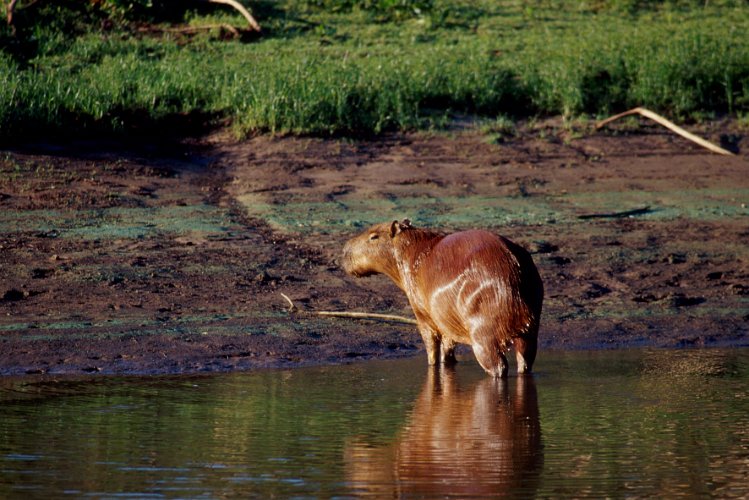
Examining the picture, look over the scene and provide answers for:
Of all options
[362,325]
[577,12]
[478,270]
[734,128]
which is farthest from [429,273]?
[577,12]

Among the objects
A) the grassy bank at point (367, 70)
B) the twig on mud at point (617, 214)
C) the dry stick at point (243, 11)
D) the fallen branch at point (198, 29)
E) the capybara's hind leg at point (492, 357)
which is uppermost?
the dry stick at point (243, 11)

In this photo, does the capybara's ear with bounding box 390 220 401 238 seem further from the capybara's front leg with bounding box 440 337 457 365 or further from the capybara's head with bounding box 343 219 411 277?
the capybara's front leg with bounding box 440 337 457 365

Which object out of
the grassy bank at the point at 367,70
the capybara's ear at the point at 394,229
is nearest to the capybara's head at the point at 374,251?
the capybara's ear at the point at 394,229

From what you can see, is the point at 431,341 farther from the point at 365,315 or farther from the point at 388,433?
the point at 388,433

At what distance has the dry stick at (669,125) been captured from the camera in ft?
39.7

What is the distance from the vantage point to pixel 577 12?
16188mm

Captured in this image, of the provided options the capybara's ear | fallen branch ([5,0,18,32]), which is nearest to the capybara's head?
the capybara's ear

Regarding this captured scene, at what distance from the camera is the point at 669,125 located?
1252 cm

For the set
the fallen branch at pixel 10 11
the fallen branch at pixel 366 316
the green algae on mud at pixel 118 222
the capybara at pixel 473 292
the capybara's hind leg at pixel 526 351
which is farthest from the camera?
the fallen branch at pixel 10 11

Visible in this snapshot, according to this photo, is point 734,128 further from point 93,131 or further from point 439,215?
point 93,131

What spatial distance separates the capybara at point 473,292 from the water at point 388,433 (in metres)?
0.22

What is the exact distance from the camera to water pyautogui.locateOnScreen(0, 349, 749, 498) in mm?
4609

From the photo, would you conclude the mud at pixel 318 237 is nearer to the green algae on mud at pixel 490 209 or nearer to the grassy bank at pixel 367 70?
the green algae on mud at pixel 490 209

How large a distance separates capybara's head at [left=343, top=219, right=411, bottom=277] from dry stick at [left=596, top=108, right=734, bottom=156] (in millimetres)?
5413
